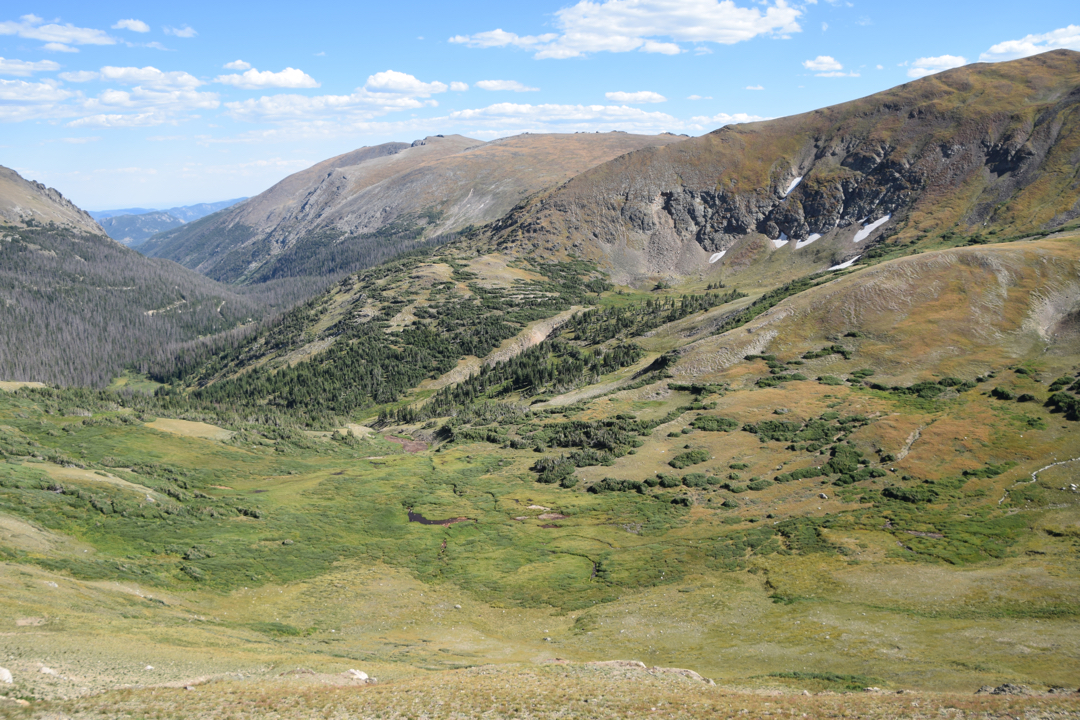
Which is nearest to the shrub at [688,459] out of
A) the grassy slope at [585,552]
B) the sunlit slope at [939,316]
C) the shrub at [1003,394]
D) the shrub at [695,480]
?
the grassy slope at [585,552]

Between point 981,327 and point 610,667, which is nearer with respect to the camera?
point 610,667

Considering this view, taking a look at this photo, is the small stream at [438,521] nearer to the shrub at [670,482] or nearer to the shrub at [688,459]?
the shrub at [670,482]

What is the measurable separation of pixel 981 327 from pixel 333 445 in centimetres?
11911

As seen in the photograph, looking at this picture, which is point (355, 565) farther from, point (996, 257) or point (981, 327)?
point (996, 257)

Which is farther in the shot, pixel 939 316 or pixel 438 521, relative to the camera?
pixel 939 316

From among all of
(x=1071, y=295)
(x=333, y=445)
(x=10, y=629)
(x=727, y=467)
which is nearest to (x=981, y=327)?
(x=1071, y=295)

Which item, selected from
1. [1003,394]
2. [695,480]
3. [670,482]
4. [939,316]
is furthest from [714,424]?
[939,316]

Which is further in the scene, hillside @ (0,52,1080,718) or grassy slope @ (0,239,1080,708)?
grassy slope @ (0,239,1080,708)

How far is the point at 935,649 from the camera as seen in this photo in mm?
36312

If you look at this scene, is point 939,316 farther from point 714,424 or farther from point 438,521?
point 438,521

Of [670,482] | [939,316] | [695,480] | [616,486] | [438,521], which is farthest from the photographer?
[939,316]

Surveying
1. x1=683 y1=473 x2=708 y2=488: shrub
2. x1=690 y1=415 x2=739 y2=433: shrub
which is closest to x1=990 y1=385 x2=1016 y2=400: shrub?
x1=690 y1=415 x2=739 y2=433: shrub

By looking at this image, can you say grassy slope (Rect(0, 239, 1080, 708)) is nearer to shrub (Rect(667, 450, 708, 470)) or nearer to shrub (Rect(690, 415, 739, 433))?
A: shrub (Rect(667, 450, 708, 470))

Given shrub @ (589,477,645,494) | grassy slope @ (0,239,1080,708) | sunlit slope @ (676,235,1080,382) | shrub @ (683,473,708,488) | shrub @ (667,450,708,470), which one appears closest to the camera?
grassy slope @ (0,239,1080,708)
